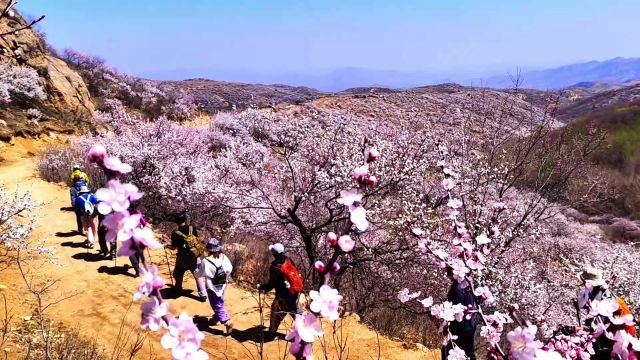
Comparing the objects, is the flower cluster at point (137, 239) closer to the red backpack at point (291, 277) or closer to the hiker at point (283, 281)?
the hiker at point (283, 281)

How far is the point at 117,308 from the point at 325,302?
751 cm

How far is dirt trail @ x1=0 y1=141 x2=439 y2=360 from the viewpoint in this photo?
7745 mm

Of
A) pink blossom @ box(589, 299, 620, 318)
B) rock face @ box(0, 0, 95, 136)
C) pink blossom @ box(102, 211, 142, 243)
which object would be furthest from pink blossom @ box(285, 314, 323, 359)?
rock face @ box(0, 0, 95, 136)

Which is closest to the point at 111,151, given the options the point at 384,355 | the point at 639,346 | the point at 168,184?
the point at 168,184

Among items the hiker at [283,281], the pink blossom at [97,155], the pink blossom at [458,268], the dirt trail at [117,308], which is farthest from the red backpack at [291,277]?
the pink blossom at [97,155]

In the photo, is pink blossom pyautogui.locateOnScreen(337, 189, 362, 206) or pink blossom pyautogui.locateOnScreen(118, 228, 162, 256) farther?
pink blossom pyautogui.locateOnScreen(337, 189, 362, 206)

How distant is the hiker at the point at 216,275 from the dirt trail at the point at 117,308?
35cm

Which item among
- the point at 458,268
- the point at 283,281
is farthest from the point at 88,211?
the point at 458,268

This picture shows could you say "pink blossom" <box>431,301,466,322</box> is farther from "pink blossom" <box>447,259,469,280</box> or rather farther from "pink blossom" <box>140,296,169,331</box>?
"pink blossom" <box>140,296,169,331</box>

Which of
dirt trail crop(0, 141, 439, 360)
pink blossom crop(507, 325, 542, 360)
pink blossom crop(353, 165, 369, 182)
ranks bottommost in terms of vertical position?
dirt trail crop(0, 141, 439, 360)

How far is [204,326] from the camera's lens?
8.45 m

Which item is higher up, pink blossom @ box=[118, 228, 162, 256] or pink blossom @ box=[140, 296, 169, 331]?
pink blossom @ box=[118, 228, 162, 256]

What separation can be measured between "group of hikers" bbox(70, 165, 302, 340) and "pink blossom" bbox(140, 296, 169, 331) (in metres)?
4.01

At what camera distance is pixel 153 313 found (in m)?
1.96
